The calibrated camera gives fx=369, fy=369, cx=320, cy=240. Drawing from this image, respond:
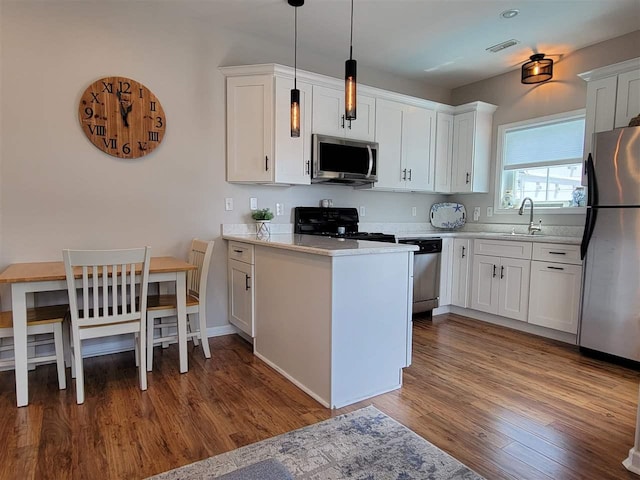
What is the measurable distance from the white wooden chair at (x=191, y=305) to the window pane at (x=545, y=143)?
3.56 m

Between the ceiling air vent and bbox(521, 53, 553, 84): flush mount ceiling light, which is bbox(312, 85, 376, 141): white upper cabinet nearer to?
the ceiling air vent

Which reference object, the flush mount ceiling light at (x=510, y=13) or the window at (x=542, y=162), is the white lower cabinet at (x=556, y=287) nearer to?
the window at (x=542, y=162)

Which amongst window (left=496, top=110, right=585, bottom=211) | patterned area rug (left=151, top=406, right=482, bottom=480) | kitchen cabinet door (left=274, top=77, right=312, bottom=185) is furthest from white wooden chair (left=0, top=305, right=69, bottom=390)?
window (left=496, top=110, right=585, bottom=211)

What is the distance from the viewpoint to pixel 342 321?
2111 mm

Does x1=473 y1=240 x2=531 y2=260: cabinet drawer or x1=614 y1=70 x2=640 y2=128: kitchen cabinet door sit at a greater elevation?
x1=614 y1=70 x2=640 y2=128: kitchen cabinet door

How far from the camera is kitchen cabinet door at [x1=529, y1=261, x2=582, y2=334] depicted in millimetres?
3205

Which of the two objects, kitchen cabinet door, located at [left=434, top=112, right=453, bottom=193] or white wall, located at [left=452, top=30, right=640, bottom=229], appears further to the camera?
kitchen cabinet door, located at [left=434, top=112, right=453, bottom=193]

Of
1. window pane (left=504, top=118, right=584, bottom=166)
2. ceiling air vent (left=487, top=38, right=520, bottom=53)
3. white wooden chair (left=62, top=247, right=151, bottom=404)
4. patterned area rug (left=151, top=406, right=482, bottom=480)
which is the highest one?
ceiling air vent (left=487, top=38, right=520, bottom=53)

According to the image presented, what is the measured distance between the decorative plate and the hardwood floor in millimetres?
2173

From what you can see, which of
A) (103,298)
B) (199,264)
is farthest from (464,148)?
(103,298)

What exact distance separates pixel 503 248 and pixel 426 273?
2.64 feet

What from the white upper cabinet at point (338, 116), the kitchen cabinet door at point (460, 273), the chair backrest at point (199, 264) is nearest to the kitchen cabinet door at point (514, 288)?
the kitchen cabinet door at point (460, 273)

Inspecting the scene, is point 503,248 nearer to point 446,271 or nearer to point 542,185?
point 446,271

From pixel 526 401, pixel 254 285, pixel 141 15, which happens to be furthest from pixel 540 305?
pixel 141 15
